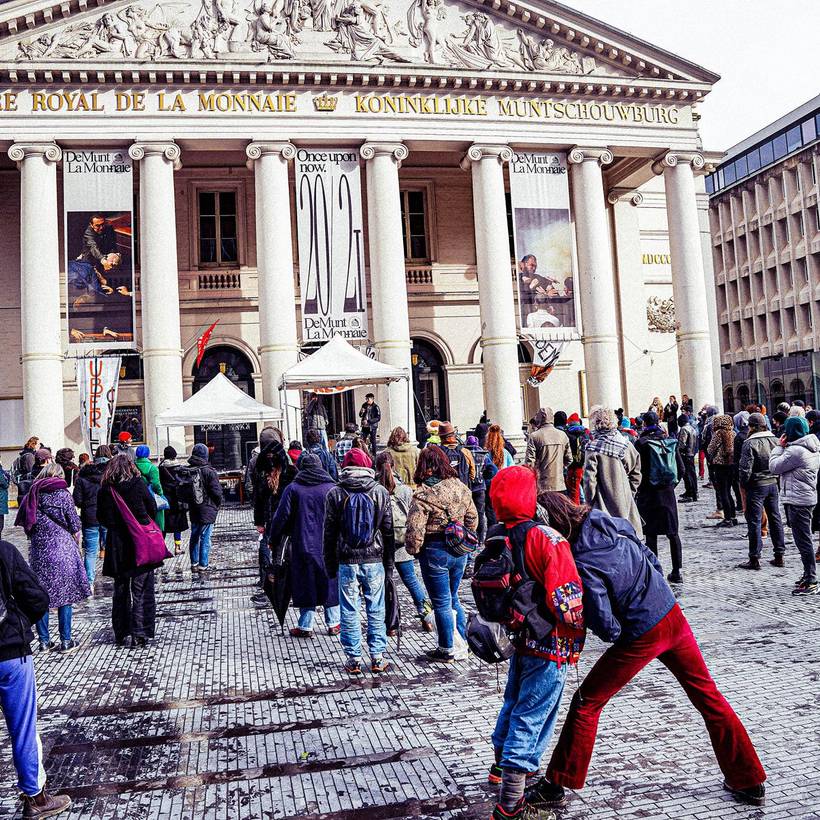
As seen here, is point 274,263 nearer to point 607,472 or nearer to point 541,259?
point 541,259

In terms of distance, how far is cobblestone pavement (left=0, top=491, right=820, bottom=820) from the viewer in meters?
4.02

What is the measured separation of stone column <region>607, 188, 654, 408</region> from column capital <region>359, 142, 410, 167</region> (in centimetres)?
877

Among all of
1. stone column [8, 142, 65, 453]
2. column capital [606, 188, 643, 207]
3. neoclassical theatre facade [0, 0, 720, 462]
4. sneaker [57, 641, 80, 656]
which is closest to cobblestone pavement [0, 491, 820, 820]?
sneaker [57, 641, 80, 656]

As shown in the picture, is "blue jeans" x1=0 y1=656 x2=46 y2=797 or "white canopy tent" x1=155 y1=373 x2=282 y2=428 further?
"white canopy tent" x1=155 y1=373 x2=282 y2=428

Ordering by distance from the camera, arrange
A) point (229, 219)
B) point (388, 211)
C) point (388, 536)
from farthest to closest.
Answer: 1. point (229, 219)
2. point (388, 211)
3. point (388, 536)

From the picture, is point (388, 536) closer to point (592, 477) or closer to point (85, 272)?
point (592, 477)

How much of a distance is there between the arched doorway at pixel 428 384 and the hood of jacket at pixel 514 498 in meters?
21.3

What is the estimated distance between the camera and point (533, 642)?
3547 millimetres

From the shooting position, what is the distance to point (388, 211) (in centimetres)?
2141

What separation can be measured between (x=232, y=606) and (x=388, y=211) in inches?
586

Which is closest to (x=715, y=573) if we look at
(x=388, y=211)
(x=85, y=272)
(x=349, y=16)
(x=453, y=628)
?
(x=453, y=628)

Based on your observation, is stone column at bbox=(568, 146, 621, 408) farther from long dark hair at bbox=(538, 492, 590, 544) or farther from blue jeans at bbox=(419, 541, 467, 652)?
long dark hair at bbox=(538, 492, 590, 544)

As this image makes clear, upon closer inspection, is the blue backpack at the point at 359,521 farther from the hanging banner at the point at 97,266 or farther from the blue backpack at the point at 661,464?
the hanging banner at the point at 97,266

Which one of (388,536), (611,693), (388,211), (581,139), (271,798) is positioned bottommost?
(271,798)
